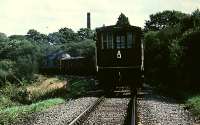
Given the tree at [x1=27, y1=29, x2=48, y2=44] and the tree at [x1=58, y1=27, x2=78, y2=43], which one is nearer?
the tree at [x1=58, y1=27, x2=78, y2=43]

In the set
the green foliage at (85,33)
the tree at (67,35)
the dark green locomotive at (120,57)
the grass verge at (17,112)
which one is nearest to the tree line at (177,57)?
the dark green locomotive at (120,57)

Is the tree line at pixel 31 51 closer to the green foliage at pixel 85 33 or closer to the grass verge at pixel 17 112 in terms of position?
the green foliage at pixel 85 33

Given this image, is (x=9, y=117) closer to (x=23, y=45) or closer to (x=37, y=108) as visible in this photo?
→ (x=37, y=108)

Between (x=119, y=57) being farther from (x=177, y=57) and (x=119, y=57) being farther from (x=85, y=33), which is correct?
(x=85, y=33)

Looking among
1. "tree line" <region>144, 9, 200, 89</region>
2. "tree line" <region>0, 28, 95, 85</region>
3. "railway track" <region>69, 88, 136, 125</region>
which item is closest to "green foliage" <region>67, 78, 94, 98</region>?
"tree line" <region>144, 9, 200, 89</region>

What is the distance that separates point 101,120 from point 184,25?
78.9 ft

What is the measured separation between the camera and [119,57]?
893 inches

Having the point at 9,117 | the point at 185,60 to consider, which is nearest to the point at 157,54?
the point at 185,60

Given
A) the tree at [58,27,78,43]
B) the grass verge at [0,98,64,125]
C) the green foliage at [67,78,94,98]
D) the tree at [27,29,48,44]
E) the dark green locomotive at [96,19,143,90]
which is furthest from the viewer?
the tree at [27,29,48,44]

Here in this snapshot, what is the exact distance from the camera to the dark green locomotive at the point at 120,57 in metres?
22.6

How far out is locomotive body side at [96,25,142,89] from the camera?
22656 millimetres

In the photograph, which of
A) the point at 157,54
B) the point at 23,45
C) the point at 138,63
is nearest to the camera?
the point at 138,63

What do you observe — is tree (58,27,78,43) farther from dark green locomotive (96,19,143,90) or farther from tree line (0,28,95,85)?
dark green locomotive (96,19,143,90)

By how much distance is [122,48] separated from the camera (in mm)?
22844
